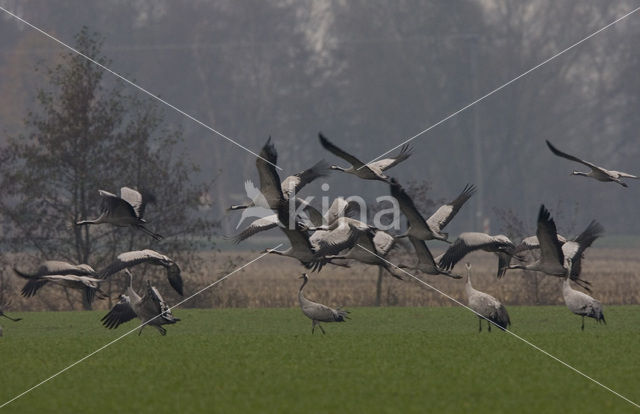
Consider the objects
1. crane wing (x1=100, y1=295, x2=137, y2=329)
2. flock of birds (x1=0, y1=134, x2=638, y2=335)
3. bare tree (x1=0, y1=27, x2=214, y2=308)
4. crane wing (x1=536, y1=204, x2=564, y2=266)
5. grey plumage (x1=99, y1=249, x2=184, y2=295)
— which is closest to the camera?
crane wing (x1=536, y1=204, x2=564, y2=266)

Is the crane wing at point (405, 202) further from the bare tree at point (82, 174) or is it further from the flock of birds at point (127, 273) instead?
the bare tree at point (82, 174)

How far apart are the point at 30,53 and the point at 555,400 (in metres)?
73.6

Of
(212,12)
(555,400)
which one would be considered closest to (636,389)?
(555,400)

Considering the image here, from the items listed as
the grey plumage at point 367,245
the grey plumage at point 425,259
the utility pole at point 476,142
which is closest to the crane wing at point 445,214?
the grey plumage at point 425,259

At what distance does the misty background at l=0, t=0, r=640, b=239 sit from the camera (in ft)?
274

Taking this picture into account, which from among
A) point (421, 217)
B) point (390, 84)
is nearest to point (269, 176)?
point (421, 217)

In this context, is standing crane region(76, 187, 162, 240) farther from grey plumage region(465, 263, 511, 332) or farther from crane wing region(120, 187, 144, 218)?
grey plumage region(465, 263, 511, 332)

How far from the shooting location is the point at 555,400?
49.3 feet

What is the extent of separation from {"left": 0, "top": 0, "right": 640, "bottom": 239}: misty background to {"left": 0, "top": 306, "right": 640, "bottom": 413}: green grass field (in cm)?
5698

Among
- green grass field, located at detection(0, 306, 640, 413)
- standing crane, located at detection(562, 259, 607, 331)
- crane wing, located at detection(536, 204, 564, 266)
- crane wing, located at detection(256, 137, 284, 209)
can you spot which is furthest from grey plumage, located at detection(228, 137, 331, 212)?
standing crane, located at detection(562, 259, 607, 331)

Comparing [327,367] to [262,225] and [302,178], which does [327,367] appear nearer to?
[262,225]

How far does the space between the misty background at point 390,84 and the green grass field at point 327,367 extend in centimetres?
5698

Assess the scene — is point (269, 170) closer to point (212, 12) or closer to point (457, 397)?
point (457, 397)

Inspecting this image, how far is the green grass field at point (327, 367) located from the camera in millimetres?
14992
